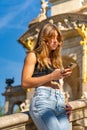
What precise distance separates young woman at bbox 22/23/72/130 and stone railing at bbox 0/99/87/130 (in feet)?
1.57

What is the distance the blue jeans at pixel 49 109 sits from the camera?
13.9ft

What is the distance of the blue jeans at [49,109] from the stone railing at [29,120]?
542mm

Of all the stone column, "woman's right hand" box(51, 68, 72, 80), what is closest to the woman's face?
"woman's right hand" box(51, 68, 72, 80)

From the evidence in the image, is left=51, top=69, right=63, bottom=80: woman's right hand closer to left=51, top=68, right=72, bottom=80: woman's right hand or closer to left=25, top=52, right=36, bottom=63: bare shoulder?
left=51, top=68, right=72, bottom=80: woman's right hand

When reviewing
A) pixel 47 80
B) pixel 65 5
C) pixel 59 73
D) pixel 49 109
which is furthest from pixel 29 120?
pixel 65 5

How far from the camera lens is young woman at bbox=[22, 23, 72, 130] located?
4.26 metres

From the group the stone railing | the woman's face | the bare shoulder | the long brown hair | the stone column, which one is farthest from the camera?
the stone column

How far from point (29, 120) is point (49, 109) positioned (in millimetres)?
894

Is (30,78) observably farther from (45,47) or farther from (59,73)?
(45,47)

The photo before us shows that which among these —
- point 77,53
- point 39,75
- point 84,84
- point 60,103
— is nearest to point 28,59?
point 39,75

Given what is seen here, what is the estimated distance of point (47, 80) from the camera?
14.1ft

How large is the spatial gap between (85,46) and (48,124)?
61.3 feet

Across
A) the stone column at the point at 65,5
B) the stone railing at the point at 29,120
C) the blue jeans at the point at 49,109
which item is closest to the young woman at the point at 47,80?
the blue jeans at the point at 49,109

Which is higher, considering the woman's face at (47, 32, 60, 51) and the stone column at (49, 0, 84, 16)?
the stone column at (49, 0, 84, 16)
